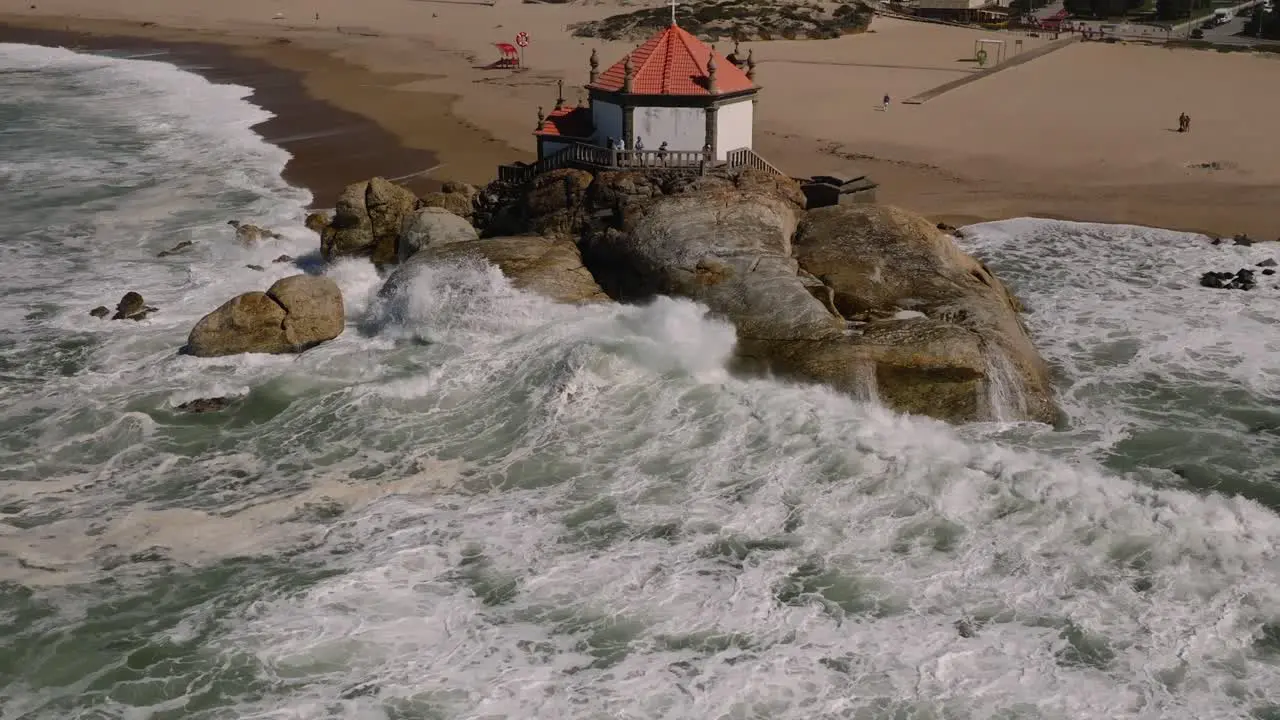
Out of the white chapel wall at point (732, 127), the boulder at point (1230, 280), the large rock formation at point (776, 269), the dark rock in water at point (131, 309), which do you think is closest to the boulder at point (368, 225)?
the large rock formation at point (776, 269)

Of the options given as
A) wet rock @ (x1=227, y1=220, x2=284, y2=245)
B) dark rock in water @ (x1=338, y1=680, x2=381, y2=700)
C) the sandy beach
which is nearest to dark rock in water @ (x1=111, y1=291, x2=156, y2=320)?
wet rock @ (x1=227, y1=220, x2=284, y2=245)

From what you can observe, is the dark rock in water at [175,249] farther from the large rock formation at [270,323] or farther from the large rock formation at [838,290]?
the large rock formation at [838,290]

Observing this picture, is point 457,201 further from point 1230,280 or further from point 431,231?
point 1230,280

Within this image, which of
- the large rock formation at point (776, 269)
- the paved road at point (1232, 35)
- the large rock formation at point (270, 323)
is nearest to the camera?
the large rock formation at point (776, 269)

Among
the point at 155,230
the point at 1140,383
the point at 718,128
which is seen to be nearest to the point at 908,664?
the point at 1140,383

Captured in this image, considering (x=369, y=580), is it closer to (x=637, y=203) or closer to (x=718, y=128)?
(x=637, y=203)

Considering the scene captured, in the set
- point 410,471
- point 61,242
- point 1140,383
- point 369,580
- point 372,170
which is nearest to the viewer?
point 369,580
